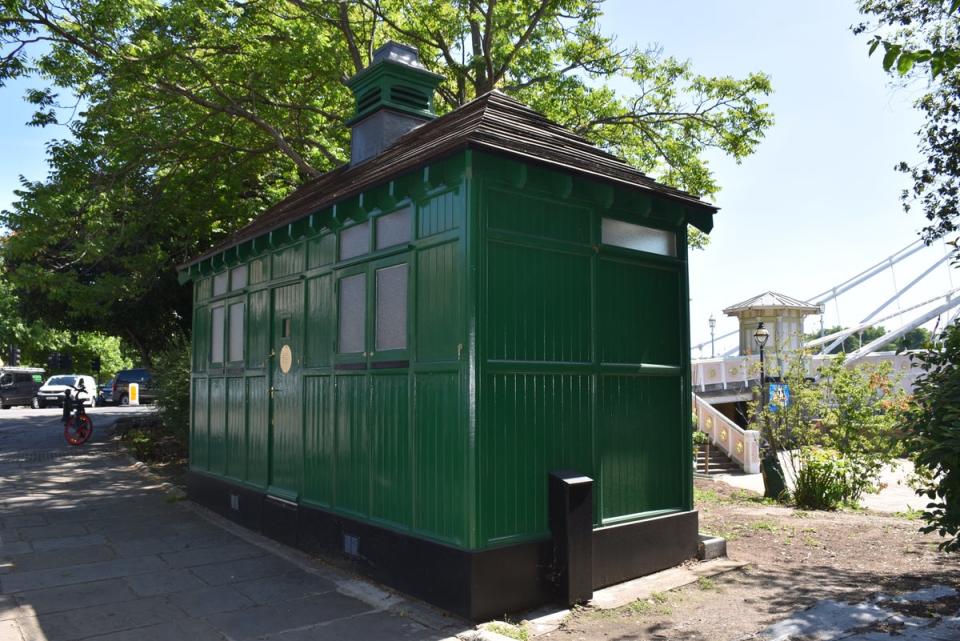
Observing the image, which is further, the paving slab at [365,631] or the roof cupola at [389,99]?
the roof cupola at [389,99]

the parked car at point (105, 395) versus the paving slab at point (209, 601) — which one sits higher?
the parked car at point (105, 395)

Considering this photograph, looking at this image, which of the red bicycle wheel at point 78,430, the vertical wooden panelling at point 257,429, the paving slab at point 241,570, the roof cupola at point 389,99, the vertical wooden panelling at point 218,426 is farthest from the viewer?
the red bicycle wheel at point 78,430

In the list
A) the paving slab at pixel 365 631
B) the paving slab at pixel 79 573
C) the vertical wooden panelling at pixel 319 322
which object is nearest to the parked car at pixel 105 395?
the paving slab at pixel 79 573

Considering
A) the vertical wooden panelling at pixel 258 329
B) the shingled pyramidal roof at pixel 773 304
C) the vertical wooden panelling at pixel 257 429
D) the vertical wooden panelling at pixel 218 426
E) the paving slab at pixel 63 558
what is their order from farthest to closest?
the shingled pyramidal roof at pixel 773 304 < the vertical wooden panelling at pixel 218 426 < the vertical wooden panelling at pixel 258 329 < the vertical wooden panelling at pixel 257 429 < the paving slab at pixel 63 558

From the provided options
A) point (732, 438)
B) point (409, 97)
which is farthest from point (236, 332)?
→ point (732, 438)

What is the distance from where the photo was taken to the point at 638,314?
22.3 feet

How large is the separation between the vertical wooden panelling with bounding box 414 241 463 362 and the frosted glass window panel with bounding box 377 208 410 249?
383 millimetres

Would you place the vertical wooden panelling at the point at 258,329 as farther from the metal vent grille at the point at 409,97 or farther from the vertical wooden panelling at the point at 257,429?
the metal vent grille at the point at 409,97

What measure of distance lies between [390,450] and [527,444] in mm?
1314

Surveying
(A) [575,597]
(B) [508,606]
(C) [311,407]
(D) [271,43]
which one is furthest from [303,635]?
(D) [271,43]

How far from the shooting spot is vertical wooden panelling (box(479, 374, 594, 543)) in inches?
216

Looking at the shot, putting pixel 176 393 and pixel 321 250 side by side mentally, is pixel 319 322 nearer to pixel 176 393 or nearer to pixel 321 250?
pixel 321 250

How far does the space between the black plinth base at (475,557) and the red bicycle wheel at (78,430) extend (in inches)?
A: 524

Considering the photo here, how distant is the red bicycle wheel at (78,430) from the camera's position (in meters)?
18.7
